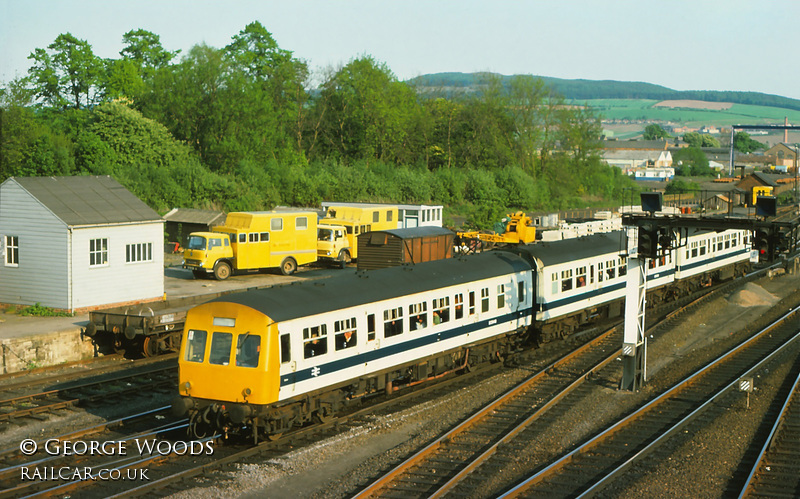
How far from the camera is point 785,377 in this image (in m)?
23.4

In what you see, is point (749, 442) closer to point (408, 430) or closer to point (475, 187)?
point (408, 430)

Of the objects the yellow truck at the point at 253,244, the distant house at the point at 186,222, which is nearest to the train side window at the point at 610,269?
the yellow truck at the point at 253,244

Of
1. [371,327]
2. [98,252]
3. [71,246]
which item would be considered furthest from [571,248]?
[71,246]

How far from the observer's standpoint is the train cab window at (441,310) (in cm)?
2031

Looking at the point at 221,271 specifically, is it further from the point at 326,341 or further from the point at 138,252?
the point at 326,341

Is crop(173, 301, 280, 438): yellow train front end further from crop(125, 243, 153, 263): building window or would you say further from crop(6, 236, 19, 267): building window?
crop(6, 236, 19, 267): building window

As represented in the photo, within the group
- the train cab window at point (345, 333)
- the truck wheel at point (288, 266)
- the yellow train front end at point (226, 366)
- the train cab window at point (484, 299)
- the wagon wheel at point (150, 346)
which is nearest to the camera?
the yellow train front end at point (226, 366)

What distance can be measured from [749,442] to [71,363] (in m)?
18.6

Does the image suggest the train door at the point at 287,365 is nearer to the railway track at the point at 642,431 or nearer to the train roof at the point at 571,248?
the railway track at the point at 642,431

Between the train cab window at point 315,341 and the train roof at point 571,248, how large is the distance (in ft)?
33.7

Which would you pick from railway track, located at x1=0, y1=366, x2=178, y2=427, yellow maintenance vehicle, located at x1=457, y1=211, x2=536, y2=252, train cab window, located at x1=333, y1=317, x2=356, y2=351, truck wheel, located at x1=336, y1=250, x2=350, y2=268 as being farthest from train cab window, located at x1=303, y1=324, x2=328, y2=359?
truck wheel, located at x1=336, y1=250, x2=350, y2=268

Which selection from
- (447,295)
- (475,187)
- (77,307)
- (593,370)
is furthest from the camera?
(475,187)

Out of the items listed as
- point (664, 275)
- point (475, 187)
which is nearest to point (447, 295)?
point (664, 275)

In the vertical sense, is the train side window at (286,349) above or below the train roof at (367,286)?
below
